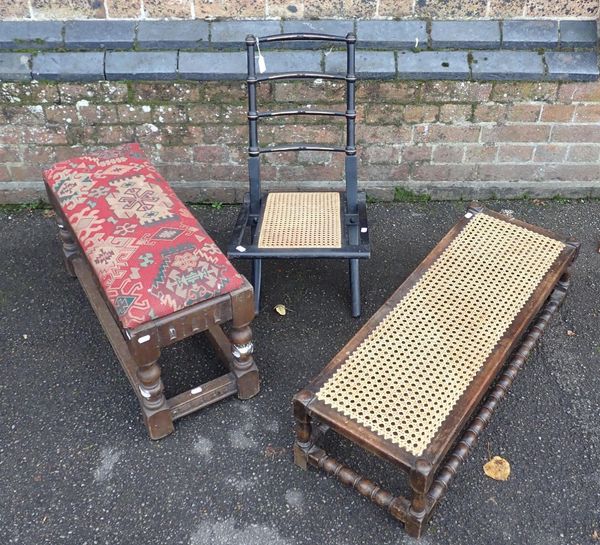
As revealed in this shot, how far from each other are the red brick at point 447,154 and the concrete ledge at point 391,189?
181mm

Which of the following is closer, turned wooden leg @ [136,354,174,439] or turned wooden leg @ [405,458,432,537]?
turned wooden leg @ [405,458,432,537]

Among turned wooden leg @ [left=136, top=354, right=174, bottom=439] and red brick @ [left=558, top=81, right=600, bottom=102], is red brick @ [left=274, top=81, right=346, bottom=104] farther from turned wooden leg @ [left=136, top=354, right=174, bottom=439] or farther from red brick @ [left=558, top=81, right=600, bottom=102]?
turned wooden leg @ [left=136, top=354, right=174, bottom=439]

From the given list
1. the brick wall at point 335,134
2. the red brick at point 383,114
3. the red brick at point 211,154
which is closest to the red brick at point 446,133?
the brick wall at point 335,134

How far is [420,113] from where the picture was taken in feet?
13.2

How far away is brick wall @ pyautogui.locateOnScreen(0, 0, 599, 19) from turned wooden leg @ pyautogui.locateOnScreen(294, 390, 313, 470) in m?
2.44

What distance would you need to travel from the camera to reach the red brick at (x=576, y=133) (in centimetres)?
411

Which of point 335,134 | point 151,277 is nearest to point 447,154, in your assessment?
point 335,134

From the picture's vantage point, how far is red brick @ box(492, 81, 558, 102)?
3930 millimetres

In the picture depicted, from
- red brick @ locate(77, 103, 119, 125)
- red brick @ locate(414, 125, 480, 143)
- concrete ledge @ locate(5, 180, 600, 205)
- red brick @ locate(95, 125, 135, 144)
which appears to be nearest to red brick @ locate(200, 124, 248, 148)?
concrete ledge @ locate(5, 180, 600, 205)

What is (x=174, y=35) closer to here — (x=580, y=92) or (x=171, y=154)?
(x=171, y=154)

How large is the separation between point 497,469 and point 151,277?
1704 mm

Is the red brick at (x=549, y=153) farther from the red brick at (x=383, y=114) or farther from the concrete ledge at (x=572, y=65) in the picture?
the red brick at (x=383, y=114)

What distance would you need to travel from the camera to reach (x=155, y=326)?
Result: 2520 millimetres

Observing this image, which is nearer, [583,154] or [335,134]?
[335,134]
